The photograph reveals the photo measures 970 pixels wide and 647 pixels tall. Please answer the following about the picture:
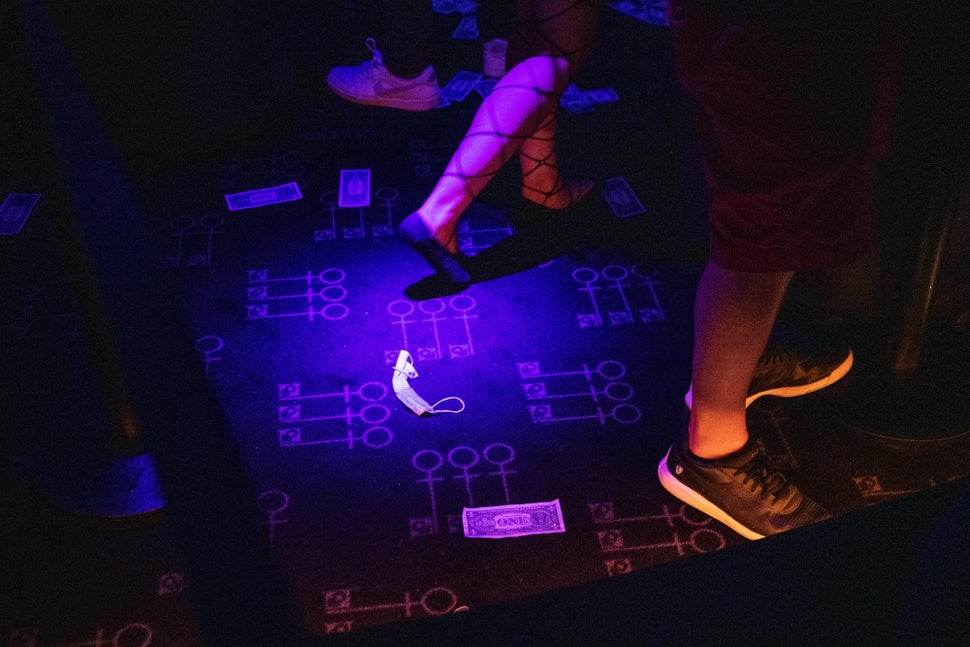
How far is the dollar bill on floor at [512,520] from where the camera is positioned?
5.00 ft

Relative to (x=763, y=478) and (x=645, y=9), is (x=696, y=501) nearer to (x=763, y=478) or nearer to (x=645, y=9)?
(x=763, y=478)

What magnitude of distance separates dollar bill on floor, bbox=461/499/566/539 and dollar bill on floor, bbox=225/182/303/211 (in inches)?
45.8

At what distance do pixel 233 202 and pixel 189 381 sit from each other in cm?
70

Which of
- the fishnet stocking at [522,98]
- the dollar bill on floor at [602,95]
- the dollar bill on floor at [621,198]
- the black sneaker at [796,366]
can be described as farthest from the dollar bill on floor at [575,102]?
the black sneaker at [796,366]

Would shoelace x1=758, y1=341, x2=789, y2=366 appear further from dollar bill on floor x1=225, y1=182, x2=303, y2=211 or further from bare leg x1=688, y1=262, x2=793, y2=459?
dollar bill on floor x1=225, y1=182, x2=303, y2=211

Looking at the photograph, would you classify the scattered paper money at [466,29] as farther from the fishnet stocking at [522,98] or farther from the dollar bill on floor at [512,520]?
the dollar bill on floor at [512,520]

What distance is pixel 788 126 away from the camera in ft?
3.88

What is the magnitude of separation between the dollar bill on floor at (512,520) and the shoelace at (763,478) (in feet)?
1.13

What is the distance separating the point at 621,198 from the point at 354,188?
0.75 metres

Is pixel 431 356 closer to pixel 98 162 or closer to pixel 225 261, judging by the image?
pixel 225 261

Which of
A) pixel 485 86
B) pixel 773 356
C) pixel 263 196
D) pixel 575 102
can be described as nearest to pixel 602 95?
pixel 575 102

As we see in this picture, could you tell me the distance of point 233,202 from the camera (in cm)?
231

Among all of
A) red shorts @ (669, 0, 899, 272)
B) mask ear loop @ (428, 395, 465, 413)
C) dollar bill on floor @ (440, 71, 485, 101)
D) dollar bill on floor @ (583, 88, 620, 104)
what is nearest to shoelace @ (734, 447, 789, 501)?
red shorts @ (669, 0, 899, 272)

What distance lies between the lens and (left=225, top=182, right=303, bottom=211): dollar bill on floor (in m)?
2.30
